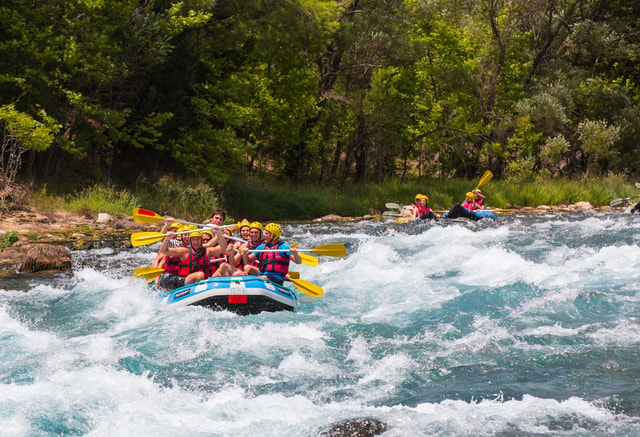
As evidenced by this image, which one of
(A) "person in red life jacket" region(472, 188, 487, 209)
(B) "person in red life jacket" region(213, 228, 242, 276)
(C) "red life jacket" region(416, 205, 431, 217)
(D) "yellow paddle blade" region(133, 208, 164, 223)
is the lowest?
(C) "red life jacket" region(416, 205, 431, 217)

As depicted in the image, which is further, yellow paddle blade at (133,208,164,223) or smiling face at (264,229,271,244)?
yellow paddle blade at (133,208,164,223)

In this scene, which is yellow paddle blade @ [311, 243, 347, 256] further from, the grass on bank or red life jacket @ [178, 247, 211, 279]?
the grass on bank

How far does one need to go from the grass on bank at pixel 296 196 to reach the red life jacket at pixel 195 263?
8293 millimetres

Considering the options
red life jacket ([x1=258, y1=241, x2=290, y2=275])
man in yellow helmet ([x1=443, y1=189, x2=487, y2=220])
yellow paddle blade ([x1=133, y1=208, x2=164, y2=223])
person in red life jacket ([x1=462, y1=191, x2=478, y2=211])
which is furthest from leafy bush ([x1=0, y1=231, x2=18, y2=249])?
person in red life jacket ([x1=462, y1=191, x2=478, y2=211])

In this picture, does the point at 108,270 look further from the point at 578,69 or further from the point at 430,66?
the point at 578,69

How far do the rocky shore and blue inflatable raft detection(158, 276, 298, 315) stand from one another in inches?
160

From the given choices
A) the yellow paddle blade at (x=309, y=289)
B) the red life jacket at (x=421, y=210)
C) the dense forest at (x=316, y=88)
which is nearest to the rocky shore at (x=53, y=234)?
the dense forest at (x=316, y=88)

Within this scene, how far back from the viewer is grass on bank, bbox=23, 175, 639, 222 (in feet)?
60.6

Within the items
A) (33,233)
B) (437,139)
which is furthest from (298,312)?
(437,139)

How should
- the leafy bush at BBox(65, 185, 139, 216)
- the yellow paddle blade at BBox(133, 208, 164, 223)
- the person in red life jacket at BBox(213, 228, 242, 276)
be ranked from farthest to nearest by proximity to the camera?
the leafy bush at BBox(65, 185, 139, 216)
the yellow paddle blade at BBox(133, 208, 164, 223)
the person in red life jacket at BBox(213, 228, 242, 276)

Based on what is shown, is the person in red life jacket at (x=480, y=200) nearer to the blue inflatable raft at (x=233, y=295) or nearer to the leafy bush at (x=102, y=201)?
the leafy bush at (x=102, y=201)

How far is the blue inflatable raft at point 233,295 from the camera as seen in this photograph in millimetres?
8711

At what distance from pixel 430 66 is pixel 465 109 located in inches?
82.7

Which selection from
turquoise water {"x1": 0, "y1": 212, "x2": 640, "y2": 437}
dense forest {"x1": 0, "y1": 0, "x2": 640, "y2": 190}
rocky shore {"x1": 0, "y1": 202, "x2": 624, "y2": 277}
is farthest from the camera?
dense forest {"x1": 0, "y1": 0, "x2": 640, "y2": 190}
